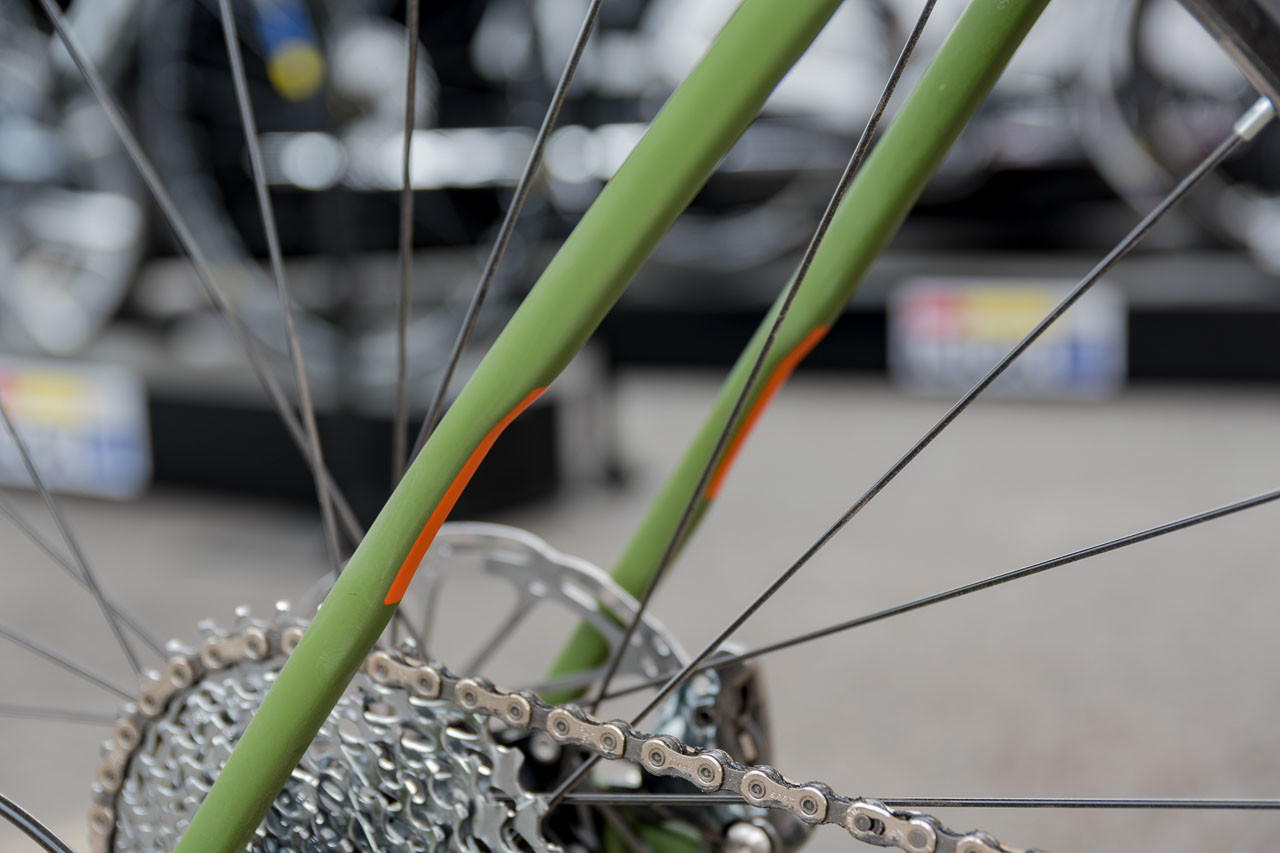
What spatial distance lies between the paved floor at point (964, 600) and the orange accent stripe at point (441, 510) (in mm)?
711

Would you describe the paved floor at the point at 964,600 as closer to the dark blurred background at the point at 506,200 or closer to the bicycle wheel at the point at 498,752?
the dark blurred background at the point at 506,200

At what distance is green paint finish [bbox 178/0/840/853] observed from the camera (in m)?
0.40

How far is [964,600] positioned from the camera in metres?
1.67

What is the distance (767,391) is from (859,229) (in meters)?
0.09

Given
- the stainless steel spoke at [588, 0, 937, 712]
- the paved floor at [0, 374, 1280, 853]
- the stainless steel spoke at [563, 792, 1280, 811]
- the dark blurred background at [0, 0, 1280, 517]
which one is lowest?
the stainless steel spoke at [563, 792, 1280, 811]

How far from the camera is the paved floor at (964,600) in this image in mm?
1222

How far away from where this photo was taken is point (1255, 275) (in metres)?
2.77

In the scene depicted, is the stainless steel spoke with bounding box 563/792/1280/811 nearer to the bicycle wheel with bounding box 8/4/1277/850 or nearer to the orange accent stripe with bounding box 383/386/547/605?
the bicycle wheel with bounding box 8/4/1277/850

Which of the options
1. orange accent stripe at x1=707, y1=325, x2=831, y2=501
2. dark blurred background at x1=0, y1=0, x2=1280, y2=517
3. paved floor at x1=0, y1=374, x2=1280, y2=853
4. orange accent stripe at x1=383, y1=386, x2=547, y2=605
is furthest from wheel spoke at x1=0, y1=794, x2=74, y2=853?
dark blurred background at x1=0, y1=0, x2=1280, y2=517

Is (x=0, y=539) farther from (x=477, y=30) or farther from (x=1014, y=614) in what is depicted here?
(x=477, y=30)

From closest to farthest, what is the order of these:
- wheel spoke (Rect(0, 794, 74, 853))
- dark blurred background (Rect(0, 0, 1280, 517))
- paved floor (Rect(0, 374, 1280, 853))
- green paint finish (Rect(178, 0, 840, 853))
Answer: green paint finish (Rect(178, 0, 840, 853)) < wheel spoke (Rect(0, 794, 74, 853)) < paved floor (Rect(0, 374, 1280, 853)) < dark blurred background (Rect(0, 0, 1280, 517))

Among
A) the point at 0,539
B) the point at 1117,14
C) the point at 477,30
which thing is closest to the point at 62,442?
the point at 0,539

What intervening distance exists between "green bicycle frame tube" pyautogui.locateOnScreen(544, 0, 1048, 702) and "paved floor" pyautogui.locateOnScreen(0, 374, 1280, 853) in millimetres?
538

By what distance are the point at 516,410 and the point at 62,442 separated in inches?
82.6
